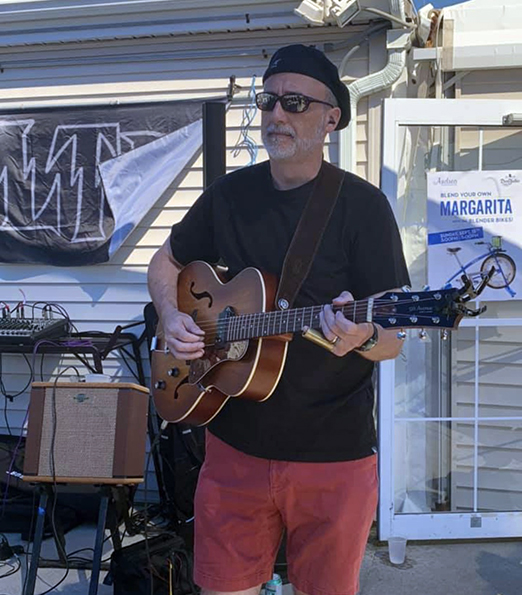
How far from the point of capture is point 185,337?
1963 millimetres

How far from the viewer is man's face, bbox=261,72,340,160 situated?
1822 millimetres

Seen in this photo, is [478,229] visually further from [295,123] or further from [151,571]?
[151,571]

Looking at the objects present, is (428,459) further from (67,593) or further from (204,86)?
(204,86)

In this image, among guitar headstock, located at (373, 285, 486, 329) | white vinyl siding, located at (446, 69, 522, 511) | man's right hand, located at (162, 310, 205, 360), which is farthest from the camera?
white vinyl siding, located at (446, 69, 522, 511)

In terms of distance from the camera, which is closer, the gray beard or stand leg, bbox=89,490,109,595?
the gray beard

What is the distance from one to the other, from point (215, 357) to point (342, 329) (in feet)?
1.79

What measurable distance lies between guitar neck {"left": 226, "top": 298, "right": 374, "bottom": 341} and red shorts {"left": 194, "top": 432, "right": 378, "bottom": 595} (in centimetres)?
33

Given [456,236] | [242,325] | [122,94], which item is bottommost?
[242,325]

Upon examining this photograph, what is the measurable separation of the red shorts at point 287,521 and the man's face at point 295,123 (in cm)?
84

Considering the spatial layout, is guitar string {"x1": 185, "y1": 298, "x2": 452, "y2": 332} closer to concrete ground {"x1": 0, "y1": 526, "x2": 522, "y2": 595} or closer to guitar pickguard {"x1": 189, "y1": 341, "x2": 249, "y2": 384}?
guitar pickguard {"x1": 189, "y1": 341, "x2": 249, "y2": 384}

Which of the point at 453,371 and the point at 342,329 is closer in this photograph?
the point at 342,329

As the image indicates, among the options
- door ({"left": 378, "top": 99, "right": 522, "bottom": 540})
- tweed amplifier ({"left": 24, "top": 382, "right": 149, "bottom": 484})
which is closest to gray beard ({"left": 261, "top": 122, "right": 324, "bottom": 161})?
tweed amplifier ({"left": 24, "top": 382, "right": 149, "bottom": 484})

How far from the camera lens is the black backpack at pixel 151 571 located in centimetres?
267

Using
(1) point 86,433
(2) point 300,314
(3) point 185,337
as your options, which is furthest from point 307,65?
(1) point 86,433
